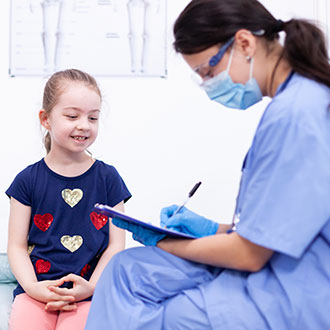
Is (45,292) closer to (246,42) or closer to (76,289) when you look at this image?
(76,289)

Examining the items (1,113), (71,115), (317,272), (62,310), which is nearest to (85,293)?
(62,310)

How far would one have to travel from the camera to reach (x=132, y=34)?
6.82 feet

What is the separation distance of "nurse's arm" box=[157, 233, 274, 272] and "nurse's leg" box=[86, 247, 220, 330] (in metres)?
0.05

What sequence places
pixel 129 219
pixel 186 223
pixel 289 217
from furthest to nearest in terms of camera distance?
pixel 186 223 → pixel 129 219 → pixel 289 217

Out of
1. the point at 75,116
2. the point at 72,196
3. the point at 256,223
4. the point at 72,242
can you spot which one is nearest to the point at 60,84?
the point at 75,116

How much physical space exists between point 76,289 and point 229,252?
1.79 feet

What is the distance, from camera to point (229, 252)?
2.95 ft

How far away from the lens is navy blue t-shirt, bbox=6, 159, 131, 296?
1374 millimetres

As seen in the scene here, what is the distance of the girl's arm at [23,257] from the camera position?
1278 mm

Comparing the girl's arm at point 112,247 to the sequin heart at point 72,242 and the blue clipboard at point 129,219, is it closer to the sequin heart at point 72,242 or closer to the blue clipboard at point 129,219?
the sequin heart at point 72,242

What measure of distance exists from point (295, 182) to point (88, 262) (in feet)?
2.50

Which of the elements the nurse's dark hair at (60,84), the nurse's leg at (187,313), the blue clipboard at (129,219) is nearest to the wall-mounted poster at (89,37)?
the nurse's dark hair at (60,84)

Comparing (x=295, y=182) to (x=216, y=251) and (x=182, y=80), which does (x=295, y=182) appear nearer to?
(x=216, y=251)

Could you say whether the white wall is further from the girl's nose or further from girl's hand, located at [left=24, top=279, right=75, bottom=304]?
girl's hand, located at [left=24, top=279, right=75, bottom=304]
